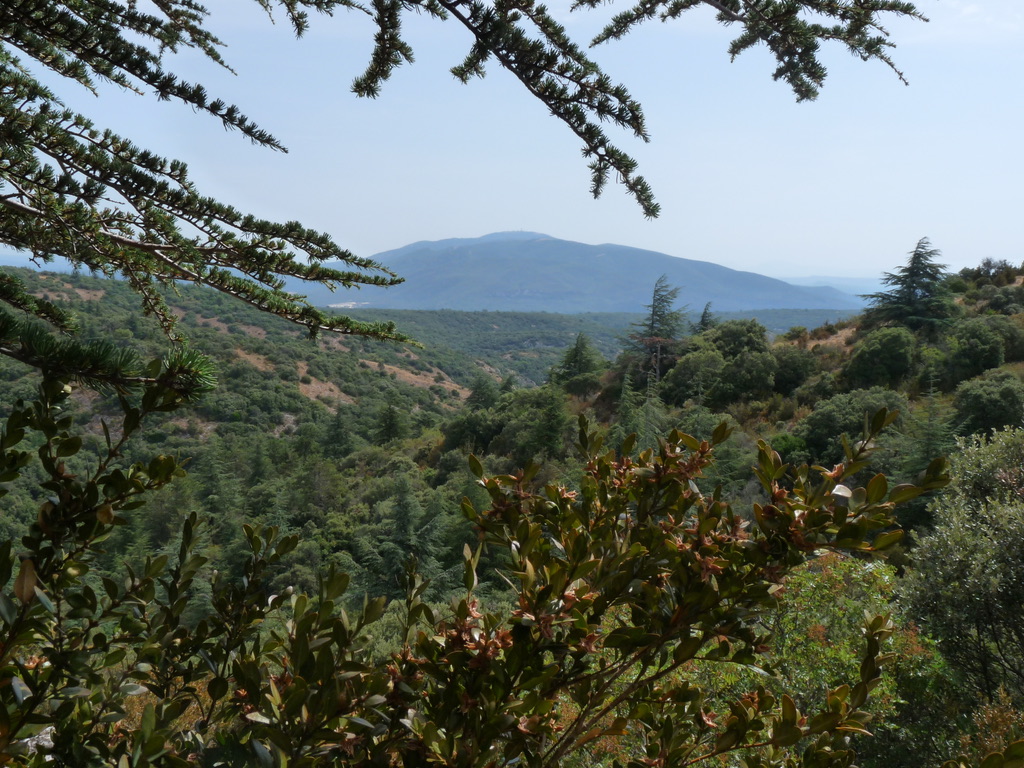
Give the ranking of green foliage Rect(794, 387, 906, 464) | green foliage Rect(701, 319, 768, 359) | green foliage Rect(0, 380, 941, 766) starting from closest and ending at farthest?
green foliage Rect(0, 380, 941, 766)
green foliage Rect(794, 387, 906, 464)
green foliage Rect(701, 319, 768, 359)

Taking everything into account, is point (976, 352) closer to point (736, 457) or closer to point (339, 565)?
point (736, 457)

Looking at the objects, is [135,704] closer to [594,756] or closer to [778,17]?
[594,756]

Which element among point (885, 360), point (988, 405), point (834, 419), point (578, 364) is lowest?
point (834, 419)

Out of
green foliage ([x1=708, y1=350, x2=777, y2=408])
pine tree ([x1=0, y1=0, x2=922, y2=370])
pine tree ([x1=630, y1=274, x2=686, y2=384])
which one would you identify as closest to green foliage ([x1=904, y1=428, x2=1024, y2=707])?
pine tree ([x1=0, y1=0, x2=922, y2=370])

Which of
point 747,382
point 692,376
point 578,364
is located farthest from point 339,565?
point 578,364

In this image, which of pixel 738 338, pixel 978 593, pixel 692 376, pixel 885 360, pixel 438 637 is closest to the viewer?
pixel 438 637

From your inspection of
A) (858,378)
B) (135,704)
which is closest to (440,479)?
(858,378)

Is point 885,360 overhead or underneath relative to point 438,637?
overhead

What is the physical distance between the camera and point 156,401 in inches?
41.1

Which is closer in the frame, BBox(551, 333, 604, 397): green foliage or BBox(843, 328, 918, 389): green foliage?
BBox(843, 328, 918, 389): green foliage

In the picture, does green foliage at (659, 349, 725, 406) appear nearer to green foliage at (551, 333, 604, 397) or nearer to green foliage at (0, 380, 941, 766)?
green foliage at (551, 333, 604, 397)

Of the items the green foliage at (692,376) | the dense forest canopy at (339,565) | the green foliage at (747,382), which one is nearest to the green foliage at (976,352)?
the green foliage at (747,382)

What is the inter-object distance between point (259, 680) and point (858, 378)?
2132 centimetres

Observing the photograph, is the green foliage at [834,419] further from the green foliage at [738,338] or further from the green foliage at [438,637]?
the green foliage at [438,637]
